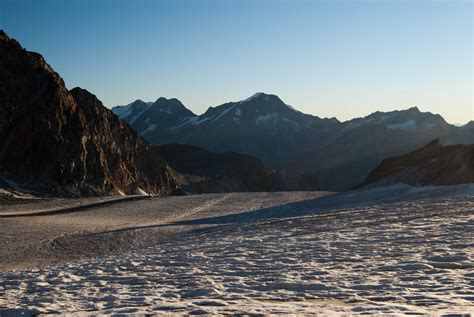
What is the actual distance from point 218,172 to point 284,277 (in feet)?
302

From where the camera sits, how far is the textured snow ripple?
624 cm

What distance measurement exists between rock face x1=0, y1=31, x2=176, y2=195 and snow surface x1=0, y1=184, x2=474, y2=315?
31616 mm

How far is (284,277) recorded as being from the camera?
7.93 meters

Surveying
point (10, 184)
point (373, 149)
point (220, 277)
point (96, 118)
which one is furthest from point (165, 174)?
point (373, 149)

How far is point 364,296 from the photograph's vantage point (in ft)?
20.9

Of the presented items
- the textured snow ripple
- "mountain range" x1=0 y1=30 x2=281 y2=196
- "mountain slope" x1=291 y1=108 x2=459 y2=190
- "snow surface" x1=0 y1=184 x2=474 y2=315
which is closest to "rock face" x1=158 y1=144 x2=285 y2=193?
"mountain range" x1=0 y1=30 x2=281 y2=196

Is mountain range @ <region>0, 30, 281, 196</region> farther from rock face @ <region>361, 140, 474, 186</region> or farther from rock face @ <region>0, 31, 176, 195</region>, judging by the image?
rock face @ <region>361, 140, 474, 186</region>

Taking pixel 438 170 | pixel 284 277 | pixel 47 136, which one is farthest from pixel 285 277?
pixel 47 136

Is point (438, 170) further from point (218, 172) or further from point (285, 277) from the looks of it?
point (218, 172)

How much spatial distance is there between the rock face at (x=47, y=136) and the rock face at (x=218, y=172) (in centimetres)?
2596

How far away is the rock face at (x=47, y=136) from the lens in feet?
137

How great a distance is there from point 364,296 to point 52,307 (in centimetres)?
394

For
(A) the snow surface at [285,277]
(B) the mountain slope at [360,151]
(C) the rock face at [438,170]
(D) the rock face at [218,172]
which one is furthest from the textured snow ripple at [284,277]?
(B) the mountain slope at [360,151]

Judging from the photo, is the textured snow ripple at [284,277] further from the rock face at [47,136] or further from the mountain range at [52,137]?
the rock face at [47,136]
